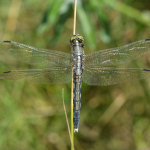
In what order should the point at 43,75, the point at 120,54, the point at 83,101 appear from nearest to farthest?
the point at 43,75 → the point at 120,54 → the point at 83,101

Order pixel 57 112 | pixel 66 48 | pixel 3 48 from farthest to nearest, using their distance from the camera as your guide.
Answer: pixel 66 48 → pixel 57 112 → pixel 3 48

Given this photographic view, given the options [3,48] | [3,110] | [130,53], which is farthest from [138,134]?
[3,48]

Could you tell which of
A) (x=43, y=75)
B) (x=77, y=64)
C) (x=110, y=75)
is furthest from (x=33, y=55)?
(x=110, y=75)

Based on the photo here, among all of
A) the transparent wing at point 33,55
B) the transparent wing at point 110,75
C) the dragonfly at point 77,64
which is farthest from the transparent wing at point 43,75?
the transparent wing at point 110,75

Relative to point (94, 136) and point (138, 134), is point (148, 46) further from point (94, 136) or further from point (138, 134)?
point (94, 136)

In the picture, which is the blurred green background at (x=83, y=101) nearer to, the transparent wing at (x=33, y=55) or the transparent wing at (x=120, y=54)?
the transparent wing at (x=120, y=54)

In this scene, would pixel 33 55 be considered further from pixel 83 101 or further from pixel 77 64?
pixel 83 101
